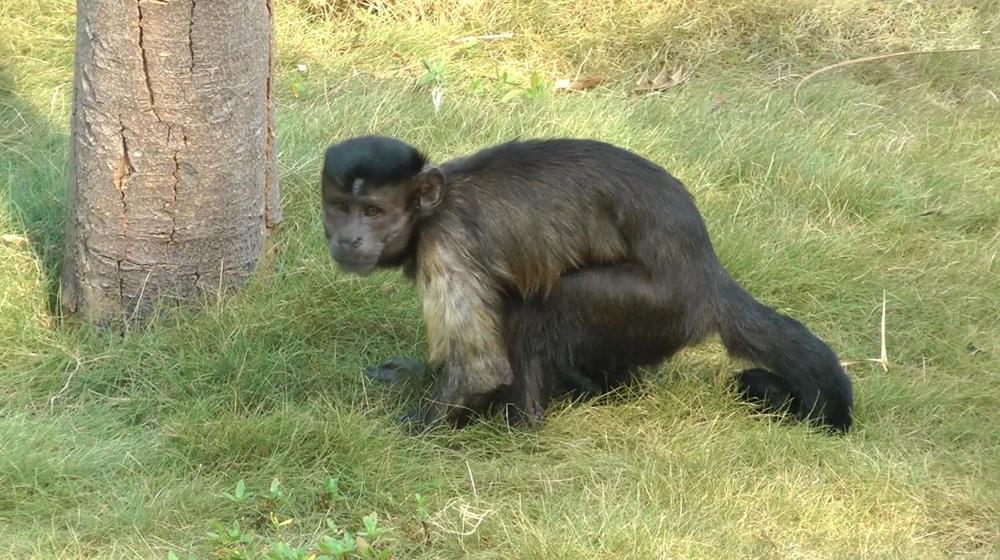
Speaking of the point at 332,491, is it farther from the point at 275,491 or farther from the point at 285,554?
the point at 285,554

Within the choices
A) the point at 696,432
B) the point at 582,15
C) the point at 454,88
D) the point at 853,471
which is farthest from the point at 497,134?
the point at 853,471

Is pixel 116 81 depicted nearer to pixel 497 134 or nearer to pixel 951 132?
pixel 497 134

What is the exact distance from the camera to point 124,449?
15.2 feet

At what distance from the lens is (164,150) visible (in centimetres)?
520

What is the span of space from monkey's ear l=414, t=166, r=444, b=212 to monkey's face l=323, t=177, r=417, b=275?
4cm

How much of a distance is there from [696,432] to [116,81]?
267 centimetres

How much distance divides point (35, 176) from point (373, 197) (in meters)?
2.66

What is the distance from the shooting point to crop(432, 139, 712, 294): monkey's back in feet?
16.0

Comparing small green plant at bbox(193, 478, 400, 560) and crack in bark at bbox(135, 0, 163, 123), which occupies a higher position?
crack in bark at bbox(135, 0, 163, 123)

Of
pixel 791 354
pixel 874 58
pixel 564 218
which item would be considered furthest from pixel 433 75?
pixel 791 354

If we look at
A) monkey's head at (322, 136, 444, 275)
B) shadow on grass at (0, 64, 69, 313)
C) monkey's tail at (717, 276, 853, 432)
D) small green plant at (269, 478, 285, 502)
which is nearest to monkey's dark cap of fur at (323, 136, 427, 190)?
monkey's head at (322, 136, 444, 275)

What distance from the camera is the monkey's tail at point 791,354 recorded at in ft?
16.0

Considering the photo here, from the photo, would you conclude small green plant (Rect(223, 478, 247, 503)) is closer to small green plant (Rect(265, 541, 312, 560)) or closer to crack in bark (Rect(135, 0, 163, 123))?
small green plant (Rect(265, 541, 312, 560))

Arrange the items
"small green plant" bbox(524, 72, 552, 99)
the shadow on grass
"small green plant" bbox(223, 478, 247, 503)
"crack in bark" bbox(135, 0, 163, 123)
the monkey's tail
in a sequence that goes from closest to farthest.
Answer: "small green plant" bbox(223, 478, 247, 503), the monkey's tail, "crack in bark" bbox(135, 0, 163, 123), the shadow on grass, "small green plant" bbox(524, 72, 552, 99)
